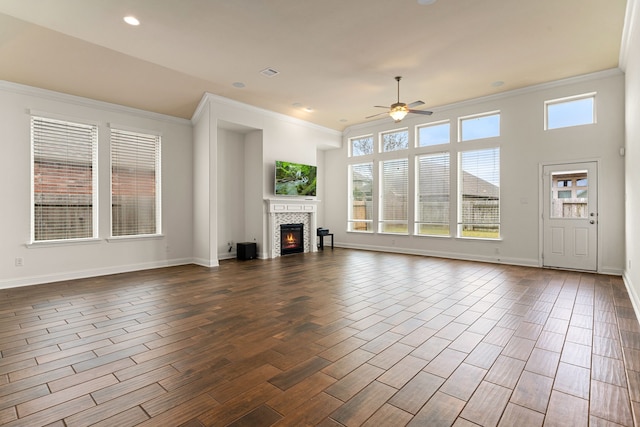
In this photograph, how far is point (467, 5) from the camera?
3.63 meters

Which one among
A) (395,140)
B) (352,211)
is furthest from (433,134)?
(352,211)

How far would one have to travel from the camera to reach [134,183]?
6344 millimetres

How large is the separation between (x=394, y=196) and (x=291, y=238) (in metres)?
3.03

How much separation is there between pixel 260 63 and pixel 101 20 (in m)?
2.14

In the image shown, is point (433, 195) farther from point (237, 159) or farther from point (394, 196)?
point (237, 159)

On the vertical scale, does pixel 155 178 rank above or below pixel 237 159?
below

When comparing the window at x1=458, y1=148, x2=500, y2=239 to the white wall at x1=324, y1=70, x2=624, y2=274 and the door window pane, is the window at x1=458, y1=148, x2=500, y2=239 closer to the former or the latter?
the white wall at x1=324, y1=70, x2=624, y2=274

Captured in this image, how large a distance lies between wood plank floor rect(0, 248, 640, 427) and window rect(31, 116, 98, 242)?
1.18 meters

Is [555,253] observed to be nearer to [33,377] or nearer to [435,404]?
[435,404]

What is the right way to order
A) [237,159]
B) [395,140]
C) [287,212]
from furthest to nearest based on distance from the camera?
[395,140] < [287,212] < [237,159]

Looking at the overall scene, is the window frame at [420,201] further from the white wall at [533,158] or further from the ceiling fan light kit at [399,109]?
the ceiling fan light kit at [399,109]

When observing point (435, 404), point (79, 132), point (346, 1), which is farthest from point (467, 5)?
point (79, 132)

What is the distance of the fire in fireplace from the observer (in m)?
8.00

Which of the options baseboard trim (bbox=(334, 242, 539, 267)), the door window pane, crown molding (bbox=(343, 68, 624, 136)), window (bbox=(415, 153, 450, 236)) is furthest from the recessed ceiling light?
the door window pane
